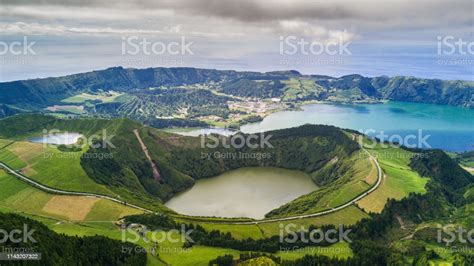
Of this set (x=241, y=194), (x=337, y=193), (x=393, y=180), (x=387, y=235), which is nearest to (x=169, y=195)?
(x=241, y=194)

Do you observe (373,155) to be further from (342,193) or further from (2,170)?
(2,170)

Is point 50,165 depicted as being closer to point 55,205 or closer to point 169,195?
point 55,205

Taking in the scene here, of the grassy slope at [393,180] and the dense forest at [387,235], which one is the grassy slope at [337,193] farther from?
the dense forest at [387,235]

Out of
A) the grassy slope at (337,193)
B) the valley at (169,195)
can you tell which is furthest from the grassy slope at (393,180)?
the grassy slope at (337,193)

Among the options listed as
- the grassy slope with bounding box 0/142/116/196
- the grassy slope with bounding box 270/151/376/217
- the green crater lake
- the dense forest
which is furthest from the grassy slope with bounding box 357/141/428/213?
the grassy slope with bounding box 0/142/116/196

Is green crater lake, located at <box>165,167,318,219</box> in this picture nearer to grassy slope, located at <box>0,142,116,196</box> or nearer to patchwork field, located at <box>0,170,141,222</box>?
patchwork field, located at <box>0,170,141,222</box>
